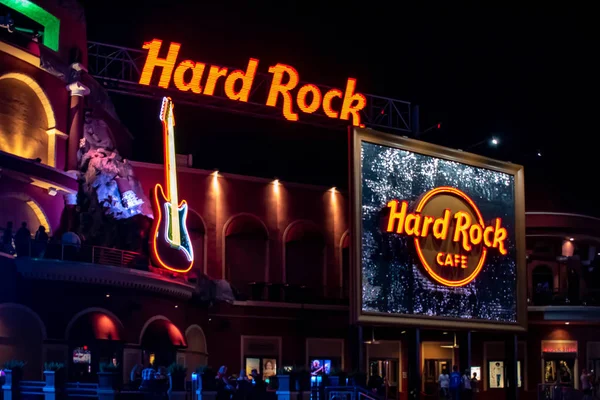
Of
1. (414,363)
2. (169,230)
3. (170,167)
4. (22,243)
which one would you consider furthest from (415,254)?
(22,243)

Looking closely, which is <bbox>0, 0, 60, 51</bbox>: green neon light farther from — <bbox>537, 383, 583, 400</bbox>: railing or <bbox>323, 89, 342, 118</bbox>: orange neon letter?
<bbox>537, 383, 583, 400</bbox>: railing

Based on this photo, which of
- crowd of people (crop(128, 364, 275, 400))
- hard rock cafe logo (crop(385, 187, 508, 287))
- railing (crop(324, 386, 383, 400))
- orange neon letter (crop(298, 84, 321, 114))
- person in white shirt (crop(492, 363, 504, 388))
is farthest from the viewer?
person in white shirt (crop(492, 363, 504, 388))

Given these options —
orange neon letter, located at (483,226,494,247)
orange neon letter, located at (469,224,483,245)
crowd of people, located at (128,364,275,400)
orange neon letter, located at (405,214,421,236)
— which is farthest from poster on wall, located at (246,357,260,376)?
crowd of people, located at (128,364,275,400)

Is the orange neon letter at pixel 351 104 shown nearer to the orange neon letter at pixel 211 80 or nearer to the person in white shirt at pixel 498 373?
the orange neon letter at pixel 211 80

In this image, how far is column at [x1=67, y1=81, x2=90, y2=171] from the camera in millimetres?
32688

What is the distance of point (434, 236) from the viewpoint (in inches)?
1417

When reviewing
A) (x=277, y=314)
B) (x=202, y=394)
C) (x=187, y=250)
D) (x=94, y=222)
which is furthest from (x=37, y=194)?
(x=277, y=314)

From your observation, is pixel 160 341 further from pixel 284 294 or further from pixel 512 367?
pixel 512 367

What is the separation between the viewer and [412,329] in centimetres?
3597

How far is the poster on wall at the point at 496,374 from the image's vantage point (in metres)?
46.0

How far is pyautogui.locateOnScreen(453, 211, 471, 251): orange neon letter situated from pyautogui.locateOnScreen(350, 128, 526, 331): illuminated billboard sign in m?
0.04

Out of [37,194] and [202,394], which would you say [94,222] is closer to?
[37,194]

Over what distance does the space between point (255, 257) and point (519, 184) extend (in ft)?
41.1

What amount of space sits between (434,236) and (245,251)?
10217mm
